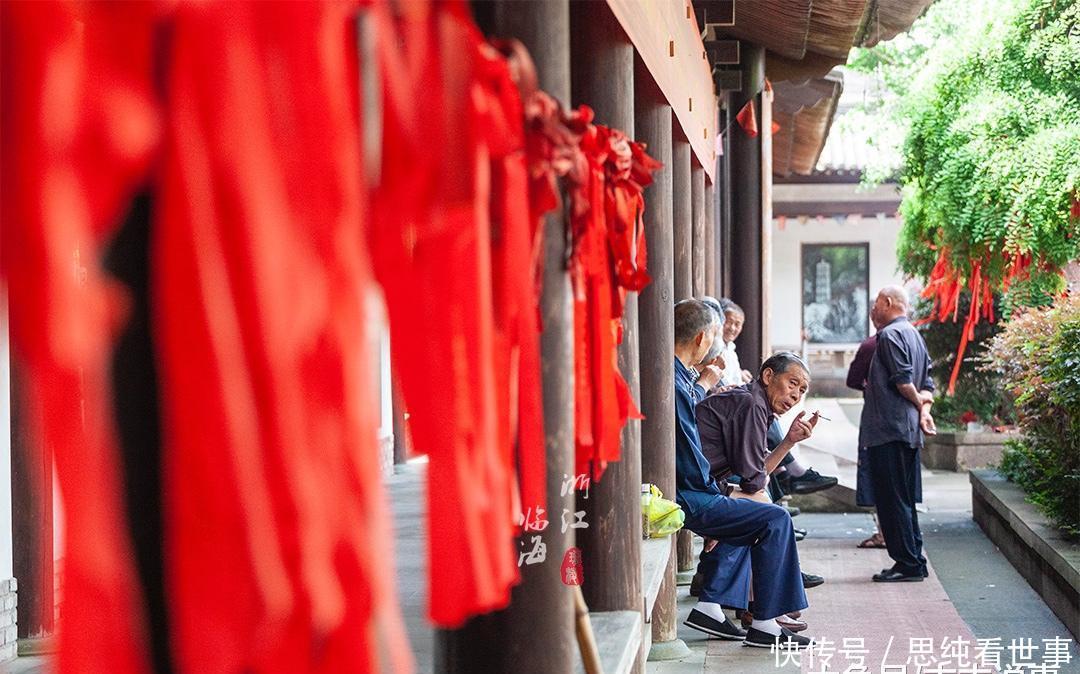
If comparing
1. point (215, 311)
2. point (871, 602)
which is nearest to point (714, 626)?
point (871, 602)

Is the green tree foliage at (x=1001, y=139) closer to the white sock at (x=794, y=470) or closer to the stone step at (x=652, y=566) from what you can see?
the white sock at (x=794, y=470)

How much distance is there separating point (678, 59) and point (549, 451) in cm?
362

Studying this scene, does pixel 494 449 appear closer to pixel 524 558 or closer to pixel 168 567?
pixel 168 567

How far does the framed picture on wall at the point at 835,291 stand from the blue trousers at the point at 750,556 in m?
17.3

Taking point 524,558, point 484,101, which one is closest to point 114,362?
point 484,101

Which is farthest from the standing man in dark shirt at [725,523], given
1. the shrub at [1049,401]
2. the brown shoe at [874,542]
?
the brown shoe at [874,542]

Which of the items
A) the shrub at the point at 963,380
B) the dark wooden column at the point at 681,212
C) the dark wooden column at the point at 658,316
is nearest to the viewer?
the dark wooden column at the point at 658,316

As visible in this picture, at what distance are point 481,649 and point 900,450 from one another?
246 inches

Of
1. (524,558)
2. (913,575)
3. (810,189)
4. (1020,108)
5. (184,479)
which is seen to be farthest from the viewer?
(810,189)

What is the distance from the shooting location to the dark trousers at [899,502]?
26.9ft

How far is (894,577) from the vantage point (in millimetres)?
8172

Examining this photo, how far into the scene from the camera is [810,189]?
68.4 ft

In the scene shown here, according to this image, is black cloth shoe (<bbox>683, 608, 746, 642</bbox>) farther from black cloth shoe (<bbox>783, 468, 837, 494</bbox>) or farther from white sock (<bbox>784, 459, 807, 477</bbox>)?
black cloth shoe (<bbox>783, 468, 837, 494</bbox>)

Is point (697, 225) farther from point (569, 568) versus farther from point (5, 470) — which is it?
point (569, 568)
